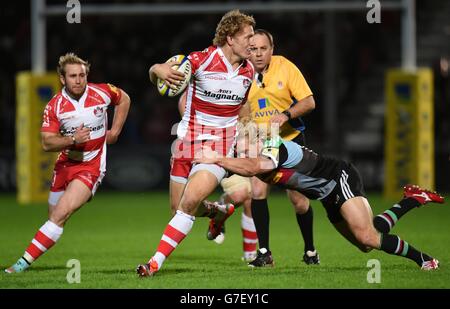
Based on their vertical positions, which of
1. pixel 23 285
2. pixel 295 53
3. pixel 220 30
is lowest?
pixel 23 285

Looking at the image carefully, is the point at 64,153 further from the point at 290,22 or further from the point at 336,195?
the point at 290,22

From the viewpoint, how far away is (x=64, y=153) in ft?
29.1

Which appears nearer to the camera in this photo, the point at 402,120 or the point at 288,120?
the point at 288,120

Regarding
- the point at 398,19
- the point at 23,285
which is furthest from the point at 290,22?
the point at 23,285

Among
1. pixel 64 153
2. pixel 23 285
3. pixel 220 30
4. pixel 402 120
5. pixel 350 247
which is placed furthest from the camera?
pixel 402 120

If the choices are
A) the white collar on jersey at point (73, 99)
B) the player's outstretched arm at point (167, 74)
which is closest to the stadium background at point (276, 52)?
the white collar on jersey at point (73, 99)

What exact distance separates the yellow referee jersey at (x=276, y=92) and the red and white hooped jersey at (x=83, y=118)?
4.58 ft

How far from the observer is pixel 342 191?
26.2 feet

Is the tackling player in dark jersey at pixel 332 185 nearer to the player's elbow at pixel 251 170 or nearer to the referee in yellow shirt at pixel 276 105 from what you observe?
the player's elbow at pixel 251 170

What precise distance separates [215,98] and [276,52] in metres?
11.7

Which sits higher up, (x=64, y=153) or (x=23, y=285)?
(x=64, y=153)

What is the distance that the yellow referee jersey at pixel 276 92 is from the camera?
9.24 meters

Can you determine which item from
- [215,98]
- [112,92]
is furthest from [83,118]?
[215,98]

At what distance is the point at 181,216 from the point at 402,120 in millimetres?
10258
